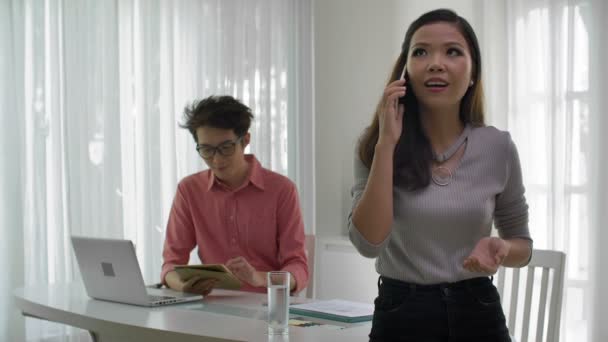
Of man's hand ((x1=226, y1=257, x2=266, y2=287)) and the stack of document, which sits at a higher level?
man's hand ((x1=226, y1=257, x2=266, y2=287))

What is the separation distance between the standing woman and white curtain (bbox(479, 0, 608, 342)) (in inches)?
95.8

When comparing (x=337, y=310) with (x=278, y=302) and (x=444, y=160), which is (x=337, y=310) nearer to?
Answer: (x=278, y=302)

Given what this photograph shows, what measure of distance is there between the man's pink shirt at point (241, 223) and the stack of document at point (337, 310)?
19.4 inches

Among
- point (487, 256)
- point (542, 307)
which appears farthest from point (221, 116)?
point (487, 256)

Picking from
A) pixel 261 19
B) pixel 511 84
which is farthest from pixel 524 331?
pixel 261 19

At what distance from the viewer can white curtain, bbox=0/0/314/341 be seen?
3.38 metres

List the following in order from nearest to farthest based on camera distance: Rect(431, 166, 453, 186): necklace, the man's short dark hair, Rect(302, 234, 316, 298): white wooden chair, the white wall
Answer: Rect(431, 166, 453, 186): necklace → the man's short dark hair → Rect(302, 234, 316, 298): white wooden chair → the white wall

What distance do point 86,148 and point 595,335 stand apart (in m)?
2.56

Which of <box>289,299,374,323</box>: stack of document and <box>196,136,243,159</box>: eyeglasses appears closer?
<box>289,299,374,323</box>: stack of document

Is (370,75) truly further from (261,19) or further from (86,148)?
(86,148)

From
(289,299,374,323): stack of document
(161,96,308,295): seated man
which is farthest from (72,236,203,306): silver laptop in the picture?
(289,299,374,323): stack of document

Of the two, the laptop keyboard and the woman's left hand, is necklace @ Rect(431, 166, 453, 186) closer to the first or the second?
the woman's left hand

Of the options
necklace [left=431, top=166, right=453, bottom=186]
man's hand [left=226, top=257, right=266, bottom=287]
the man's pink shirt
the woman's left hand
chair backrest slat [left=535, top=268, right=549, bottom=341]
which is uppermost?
necklace [left=431, top=166, right=453, bottom=186]

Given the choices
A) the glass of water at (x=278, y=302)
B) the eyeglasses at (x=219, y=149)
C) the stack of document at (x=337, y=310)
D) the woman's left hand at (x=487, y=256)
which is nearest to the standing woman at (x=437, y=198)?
the woman's left hand at (x=487, y=256)
